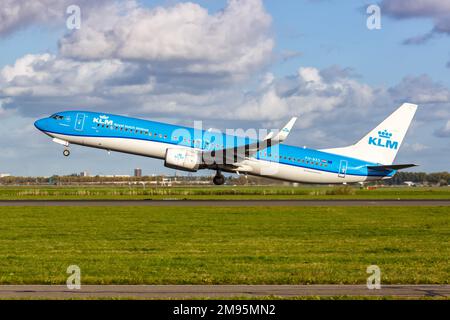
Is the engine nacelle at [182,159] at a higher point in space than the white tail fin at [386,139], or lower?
lower

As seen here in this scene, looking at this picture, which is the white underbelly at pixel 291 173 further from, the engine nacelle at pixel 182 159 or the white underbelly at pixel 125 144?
the white underbelly at pixel 125 144

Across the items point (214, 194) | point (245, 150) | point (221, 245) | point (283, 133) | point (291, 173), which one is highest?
point (283, 133)

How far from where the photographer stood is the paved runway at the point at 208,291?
47.5 ft

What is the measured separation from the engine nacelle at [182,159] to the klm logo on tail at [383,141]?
2091 centimetres

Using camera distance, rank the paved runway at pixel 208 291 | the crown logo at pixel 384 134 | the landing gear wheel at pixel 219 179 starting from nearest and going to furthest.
→ the paved runway at pixel 208 291, the landing gear wheel at pixel 219 179, the crown logo at pixel 384 134

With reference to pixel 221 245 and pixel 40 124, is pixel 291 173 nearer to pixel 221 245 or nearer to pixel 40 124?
pixel 40 124

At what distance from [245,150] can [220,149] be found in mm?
2291

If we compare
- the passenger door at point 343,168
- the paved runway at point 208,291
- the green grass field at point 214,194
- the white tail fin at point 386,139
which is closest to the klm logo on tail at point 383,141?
the white tail fin at point 386,139

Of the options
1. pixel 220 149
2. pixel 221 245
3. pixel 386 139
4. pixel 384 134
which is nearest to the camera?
pixel 221 245

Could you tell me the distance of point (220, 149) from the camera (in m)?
59.4

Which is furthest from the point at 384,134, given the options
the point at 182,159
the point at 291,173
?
the point at 182,159

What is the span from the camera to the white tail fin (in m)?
69.7

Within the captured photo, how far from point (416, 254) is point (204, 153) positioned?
1450 inches
